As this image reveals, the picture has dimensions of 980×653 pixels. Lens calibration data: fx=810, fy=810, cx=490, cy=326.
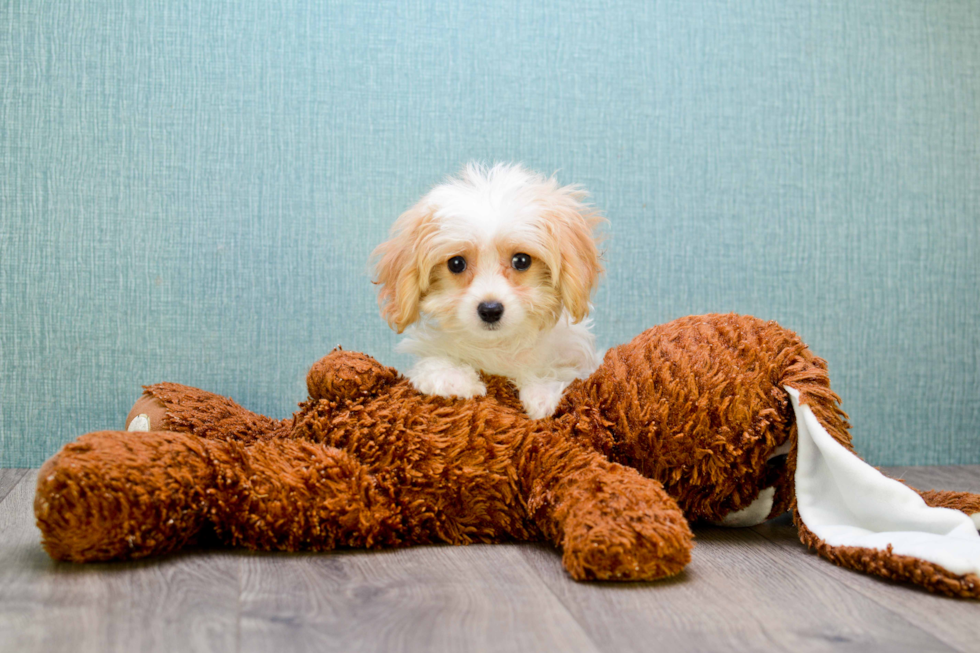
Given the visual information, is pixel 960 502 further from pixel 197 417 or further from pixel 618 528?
pixel 197 417

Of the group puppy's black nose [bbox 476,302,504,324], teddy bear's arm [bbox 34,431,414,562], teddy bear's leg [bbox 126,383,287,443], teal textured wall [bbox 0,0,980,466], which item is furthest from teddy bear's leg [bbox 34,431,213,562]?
teal textured wall [bbox 0,0,980,466]

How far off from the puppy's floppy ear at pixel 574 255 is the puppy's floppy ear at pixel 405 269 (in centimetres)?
22

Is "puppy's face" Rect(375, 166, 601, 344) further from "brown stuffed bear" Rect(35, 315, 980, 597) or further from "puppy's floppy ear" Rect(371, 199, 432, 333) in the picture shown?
"brown stuffed bear" Rect(35, 315, 980, 597)

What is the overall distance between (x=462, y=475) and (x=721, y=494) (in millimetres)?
434

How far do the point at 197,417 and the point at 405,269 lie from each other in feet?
1.75

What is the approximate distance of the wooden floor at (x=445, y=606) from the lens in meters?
0.88

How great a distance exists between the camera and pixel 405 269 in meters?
1.38

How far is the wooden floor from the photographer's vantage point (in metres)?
0.88

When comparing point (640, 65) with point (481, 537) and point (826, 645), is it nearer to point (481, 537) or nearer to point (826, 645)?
point (481, 537)

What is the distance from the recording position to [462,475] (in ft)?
4.11

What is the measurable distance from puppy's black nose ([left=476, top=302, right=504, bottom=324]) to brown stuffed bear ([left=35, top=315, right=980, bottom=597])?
14 centimetres

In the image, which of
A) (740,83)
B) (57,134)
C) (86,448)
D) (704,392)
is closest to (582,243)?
(704,392)

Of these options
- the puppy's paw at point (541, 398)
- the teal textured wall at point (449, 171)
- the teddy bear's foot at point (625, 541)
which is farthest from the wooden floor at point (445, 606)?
the teal textured wall at point (449, 171)

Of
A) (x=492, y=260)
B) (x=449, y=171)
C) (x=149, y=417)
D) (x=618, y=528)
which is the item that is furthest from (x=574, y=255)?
(x=149, y=417)
